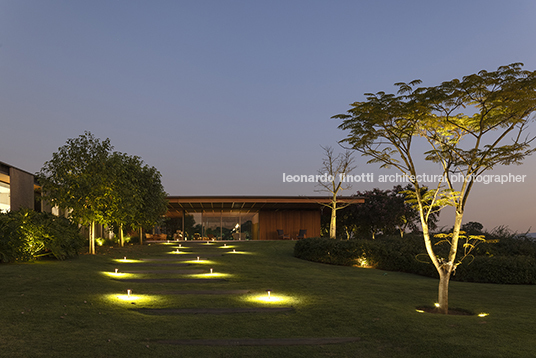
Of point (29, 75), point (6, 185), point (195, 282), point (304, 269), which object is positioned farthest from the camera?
point (29, 75)

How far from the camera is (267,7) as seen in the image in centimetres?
2583

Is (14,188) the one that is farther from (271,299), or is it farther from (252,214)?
(252,214)

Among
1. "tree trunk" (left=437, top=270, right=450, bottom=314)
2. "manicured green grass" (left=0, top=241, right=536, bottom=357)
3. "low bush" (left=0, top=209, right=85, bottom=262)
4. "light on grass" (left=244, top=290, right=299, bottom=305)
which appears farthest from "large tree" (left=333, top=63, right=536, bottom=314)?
"low bush" (left=0, top=209, right=85, bottom=262)

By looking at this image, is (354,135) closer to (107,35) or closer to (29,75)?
(107,35)

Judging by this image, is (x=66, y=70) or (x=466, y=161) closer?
(x=466, y=161)

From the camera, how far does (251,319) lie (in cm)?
634

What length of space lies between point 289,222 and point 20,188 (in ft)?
56.6

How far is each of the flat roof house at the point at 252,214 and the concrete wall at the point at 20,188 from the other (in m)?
8.13

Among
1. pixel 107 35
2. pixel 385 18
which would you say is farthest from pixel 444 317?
pixel 107 35

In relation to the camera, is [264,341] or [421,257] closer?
[264,341]

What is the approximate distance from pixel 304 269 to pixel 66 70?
2986cm

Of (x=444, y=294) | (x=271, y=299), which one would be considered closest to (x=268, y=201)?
(x=271, y=299)

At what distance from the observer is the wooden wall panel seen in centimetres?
2725

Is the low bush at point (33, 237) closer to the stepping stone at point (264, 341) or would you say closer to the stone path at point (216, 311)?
the stone path at point (216, 311)
